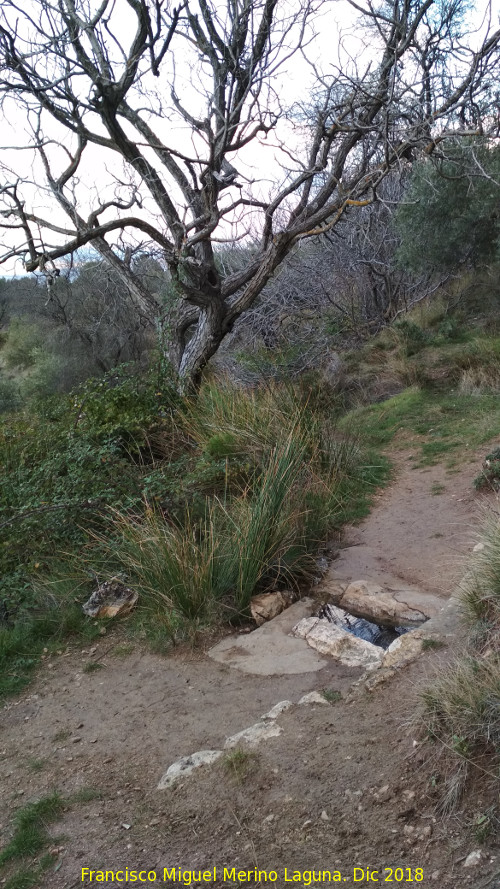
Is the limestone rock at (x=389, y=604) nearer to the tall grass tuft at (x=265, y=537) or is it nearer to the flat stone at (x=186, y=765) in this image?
the tall grass tuft at (x=265, y=537)

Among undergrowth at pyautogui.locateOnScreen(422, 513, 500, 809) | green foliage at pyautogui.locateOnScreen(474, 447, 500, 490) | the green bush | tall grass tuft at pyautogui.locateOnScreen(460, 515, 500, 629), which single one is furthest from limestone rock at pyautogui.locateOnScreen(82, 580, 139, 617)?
the green bush

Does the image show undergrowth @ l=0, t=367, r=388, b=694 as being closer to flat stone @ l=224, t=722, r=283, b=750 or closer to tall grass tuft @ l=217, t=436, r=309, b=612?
tall grass tuft @ l=217, t=436, r=309, b=612

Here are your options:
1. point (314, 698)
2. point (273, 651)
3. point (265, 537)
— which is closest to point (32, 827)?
point (314, 698)

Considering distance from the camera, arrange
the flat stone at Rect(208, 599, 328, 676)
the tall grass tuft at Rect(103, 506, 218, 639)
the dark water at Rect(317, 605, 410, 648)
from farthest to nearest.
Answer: the tall grass tuft at Rect(103, 506, 218, 639) < the dark water at Rect(317, 605, 410, 648) < the flat stone at Rect(208, 599, 328, 676)

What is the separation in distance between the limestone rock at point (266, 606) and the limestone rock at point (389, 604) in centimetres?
43

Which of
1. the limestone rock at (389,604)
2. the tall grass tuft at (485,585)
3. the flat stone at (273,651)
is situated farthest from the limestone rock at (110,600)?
the tall grass tuft at (485,585)

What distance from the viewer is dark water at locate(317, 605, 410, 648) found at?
14.4 feet

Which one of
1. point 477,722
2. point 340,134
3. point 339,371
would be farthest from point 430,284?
point 477,722

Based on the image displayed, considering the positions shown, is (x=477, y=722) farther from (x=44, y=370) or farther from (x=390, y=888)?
(x=44, y=370)

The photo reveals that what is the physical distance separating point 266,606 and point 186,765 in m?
1.76

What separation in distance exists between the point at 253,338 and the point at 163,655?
8.21 meters

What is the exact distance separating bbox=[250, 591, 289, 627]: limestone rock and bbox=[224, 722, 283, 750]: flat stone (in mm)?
1409

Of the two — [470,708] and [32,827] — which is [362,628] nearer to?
[470,708]

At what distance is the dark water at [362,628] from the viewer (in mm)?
4395
